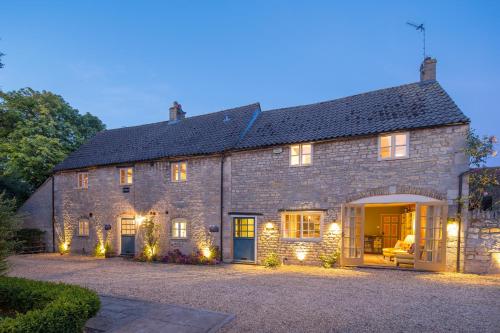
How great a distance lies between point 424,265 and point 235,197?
27.7ft

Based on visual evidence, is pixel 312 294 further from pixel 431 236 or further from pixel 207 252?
pixel 207 252

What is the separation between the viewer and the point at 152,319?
20.3 feet

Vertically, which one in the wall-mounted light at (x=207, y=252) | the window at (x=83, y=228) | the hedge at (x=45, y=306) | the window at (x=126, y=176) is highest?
the window at (x=126, y=176)

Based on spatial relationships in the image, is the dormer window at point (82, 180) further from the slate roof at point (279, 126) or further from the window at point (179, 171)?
the window at point (179, 171)

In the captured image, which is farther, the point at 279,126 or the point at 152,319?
the point at 279,126

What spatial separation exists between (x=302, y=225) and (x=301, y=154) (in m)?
3.23

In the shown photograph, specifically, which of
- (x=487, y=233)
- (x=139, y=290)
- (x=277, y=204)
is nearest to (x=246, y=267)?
(x=277, y=204)

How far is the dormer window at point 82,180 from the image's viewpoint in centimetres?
1836

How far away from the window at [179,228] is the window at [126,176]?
399 centimetres

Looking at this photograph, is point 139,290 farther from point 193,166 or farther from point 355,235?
point 355,235

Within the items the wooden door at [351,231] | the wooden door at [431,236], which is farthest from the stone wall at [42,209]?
the wooden door at [431,236]

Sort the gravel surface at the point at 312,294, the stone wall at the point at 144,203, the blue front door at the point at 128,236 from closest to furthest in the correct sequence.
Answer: the gravel surface at the point at 312,294 → the stone wall at the point at 144,203 → the blue front door at the point at 128,236

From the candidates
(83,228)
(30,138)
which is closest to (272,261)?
(83,228)

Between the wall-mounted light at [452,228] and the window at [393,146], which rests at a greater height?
the window at [393,146]
